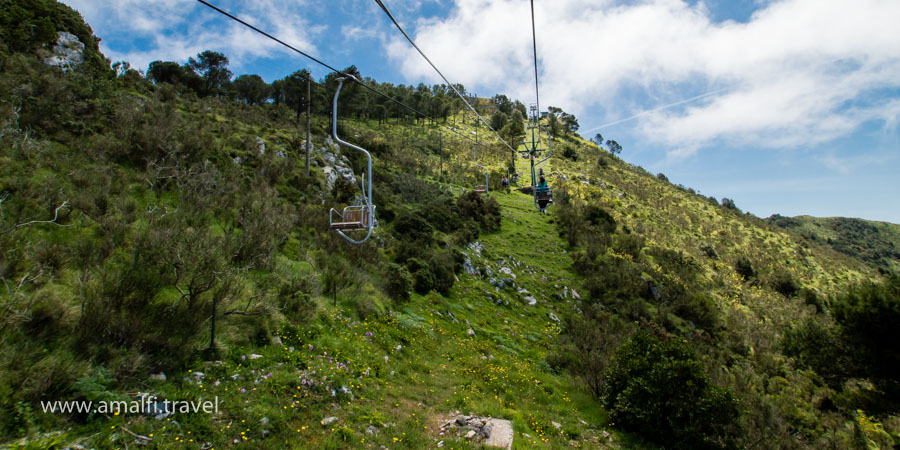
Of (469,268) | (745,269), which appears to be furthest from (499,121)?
(469,268)

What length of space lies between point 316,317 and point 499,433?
208 inches

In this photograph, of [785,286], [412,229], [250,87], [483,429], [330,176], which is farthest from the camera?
[250,87]

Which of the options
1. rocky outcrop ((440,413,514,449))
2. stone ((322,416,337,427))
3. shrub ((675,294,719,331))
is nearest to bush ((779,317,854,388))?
shrub ((675,294,719,331))

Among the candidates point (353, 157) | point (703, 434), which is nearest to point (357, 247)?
point (703, 434)

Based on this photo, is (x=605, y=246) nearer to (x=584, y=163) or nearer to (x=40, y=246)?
(x=40, y=246)

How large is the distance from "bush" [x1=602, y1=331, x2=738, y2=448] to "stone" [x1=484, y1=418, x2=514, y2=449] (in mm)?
3619

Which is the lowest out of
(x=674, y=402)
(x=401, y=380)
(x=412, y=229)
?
(x=674, y=402)

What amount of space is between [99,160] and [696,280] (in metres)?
38.0

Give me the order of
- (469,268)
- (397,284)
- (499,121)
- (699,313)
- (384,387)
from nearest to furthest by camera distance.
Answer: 1. (384,387)
2. (397,284)
3. (469,268)
4. (699,313)
5. (499,121)

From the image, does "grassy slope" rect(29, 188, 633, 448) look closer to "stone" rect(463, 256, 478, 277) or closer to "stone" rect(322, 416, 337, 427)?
"stone" rect(322, 416, 337, 427)

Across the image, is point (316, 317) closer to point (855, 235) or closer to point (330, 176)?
point (330, 176)

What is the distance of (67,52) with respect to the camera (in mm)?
19859

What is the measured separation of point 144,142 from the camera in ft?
44.4

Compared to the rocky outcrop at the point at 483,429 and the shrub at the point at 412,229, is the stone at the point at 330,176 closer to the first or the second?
the shrub at the point at 412,229
